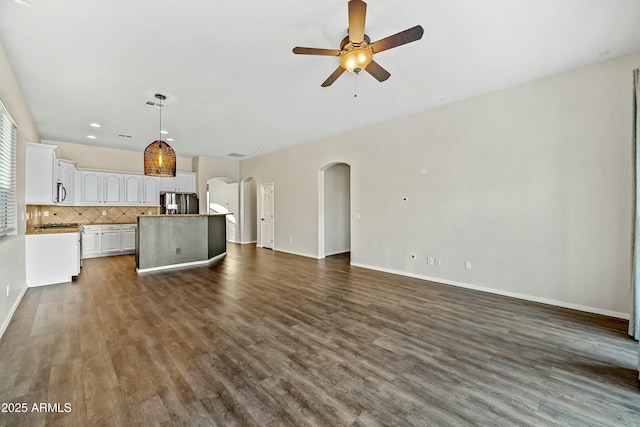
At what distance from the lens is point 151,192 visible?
803 cm

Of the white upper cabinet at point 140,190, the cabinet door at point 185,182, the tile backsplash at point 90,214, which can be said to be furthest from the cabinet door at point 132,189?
the cabinet door at point 185,182

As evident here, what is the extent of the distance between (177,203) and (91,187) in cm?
209

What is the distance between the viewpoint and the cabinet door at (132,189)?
7.61 m

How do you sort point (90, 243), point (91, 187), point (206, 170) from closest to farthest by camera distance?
point (90, 243) < point (91, 187) < point (206, 170)

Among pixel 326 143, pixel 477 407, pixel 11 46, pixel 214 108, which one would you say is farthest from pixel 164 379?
pixel 326 143

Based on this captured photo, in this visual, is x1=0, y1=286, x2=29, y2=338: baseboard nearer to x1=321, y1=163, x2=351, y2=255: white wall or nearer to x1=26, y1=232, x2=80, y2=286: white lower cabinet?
x1=26, y1=232, x2=80, y2=286: white lower cabinet

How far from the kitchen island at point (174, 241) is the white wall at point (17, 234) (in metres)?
1.64

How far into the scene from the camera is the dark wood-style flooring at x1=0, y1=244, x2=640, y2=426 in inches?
68.0

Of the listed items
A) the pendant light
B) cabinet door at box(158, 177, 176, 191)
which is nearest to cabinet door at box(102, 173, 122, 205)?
cabinet door at box(158, 177, 176, 191)

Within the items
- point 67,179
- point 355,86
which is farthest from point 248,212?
point 355,86

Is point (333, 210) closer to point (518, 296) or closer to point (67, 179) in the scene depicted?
point (518, 296)

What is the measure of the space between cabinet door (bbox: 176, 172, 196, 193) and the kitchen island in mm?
2890

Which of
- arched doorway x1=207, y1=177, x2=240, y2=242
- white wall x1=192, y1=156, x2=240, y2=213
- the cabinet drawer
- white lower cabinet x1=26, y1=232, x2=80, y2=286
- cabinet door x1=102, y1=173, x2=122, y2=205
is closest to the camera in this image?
white lower cabinet x1=26, y1=232, x2=80, y2=286

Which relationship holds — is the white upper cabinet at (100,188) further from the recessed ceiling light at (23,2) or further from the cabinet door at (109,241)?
the recessed ceiling light at (23,2)
